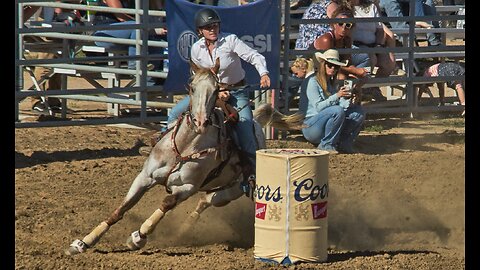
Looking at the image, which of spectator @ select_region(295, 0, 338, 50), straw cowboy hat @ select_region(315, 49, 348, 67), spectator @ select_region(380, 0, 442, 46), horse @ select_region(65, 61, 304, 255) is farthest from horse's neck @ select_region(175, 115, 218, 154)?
spectator @ select_region(380, 0, 442, 46)

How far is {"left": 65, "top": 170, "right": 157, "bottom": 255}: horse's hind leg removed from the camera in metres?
8.36

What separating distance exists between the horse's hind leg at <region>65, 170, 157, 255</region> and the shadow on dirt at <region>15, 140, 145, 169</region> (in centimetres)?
315

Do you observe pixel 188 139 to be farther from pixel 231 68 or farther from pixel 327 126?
pixel 327 126

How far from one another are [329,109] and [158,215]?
4.08 m

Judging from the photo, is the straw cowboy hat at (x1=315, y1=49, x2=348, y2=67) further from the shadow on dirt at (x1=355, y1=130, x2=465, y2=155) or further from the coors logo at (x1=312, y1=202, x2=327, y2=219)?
the coors logo at (x1=312, y1=202, x2=327, y2=219)

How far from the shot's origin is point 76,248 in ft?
27.4

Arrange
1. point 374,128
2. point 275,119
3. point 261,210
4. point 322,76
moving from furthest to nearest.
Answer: point 374,128
point 322,76
point 275,119
point 261,210

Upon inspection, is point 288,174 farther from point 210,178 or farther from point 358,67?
point 358,67

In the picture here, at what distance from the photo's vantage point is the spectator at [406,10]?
14.5 m

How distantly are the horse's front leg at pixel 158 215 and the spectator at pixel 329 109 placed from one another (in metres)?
3.80

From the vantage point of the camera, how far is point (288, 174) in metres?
7.84

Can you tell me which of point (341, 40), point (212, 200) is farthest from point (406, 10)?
point (212, 200)
